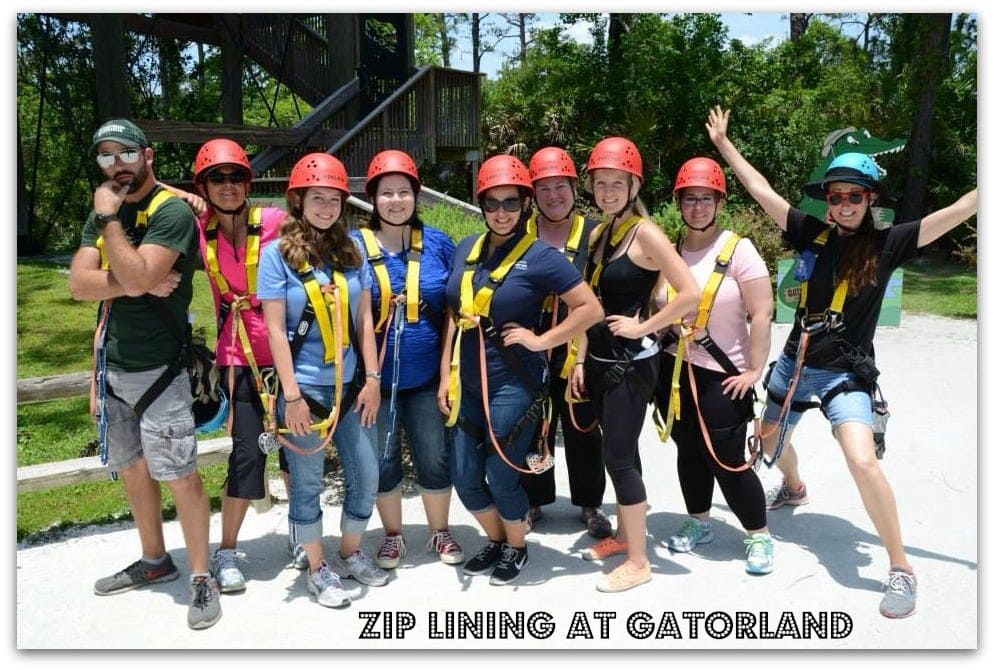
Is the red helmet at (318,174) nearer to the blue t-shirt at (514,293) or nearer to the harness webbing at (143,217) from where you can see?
the harness webbing at (143,217)

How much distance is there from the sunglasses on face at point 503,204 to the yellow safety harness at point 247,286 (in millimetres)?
1149

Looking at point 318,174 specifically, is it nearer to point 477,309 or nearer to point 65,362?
point 477,309

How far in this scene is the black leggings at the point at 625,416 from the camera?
14.6 ft

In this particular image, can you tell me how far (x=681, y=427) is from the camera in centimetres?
492

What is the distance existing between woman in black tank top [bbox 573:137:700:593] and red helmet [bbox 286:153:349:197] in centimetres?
123

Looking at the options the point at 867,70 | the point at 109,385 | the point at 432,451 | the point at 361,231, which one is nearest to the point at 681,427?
the point at 432,451

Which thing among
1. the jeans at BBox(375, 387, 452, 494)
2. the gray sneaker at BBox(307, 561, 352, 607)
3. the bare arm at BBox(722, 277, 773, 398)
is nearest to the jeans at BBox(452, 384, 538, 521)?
the jeans at BBox(375, 387, 452, 494)

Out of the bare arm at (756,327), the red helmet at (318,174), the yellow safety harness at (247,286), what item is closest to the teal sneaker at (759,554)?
the bare arm at (756,327)

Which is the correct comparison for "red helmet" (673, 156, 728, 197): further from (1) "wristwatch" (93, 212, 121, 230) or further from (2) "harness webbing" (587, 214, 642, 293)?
(1) "wristwatch" (93, 212, 121, 230)

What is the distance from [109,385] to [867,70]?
25.8 metres

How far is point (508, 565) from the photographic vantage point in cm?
470

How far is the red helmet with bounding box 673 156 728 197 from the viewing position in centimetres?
452

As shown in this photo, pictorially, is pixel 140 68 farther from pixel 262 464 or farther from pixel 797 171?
pixel 262 464

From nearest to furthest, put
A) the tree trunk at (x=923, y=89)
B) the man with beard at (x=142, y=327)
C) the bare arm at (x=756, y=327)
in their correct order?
the man with beard at (x=142, y=327) → the bare arm at (x=756, y=327) → the tree trunk at (x=923, y=89)
